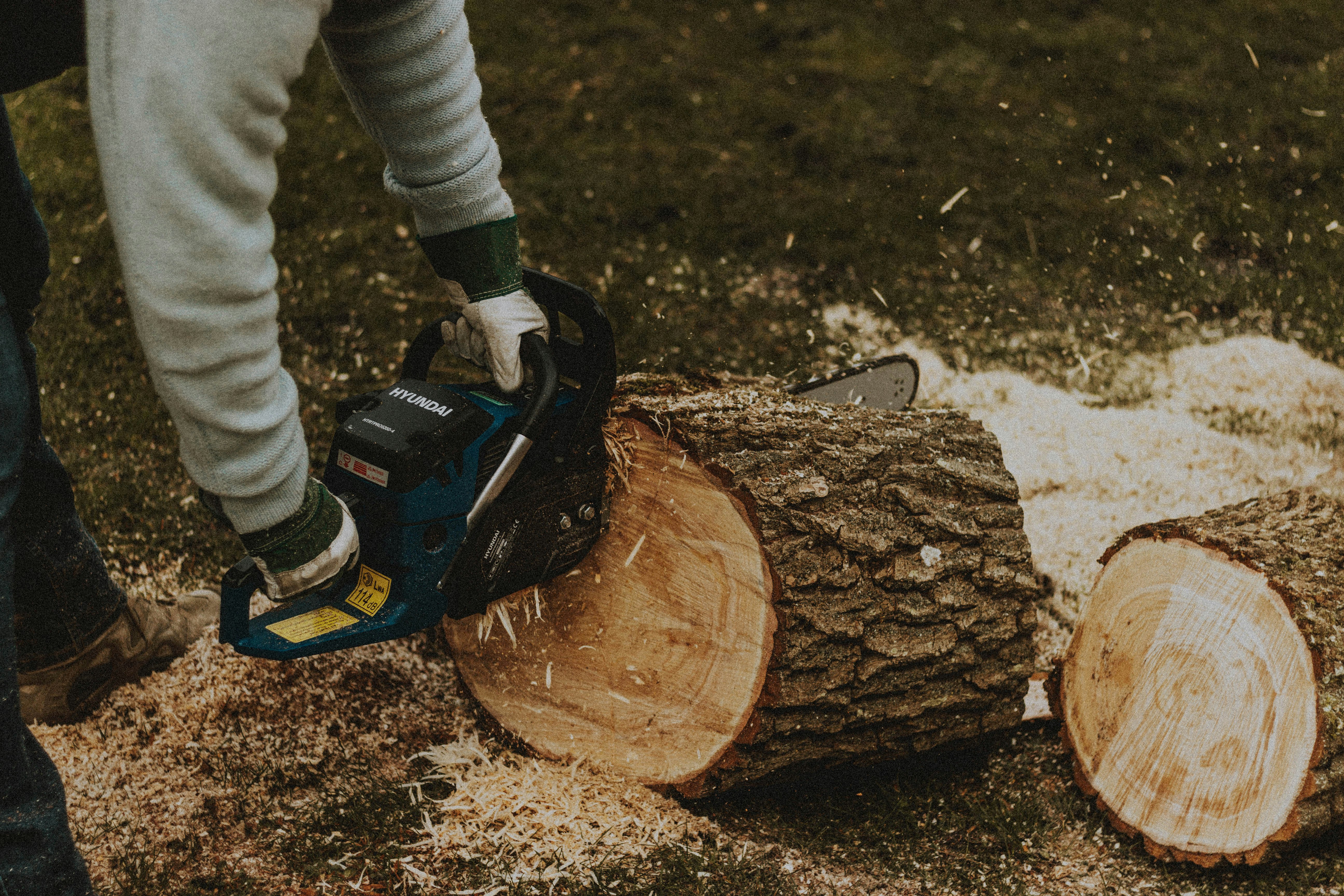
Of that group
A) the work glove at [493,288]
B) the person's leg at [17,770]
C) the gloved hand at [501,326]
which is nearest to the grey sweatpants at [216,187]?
the person's leg at [17,770]

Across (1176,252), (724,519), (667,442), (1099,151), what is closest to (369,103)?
(667,442)

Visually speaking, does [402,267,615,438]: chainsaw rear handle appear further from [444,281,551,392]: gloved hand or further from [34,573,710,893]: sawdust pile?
[34,573,710,893]: sawdust pile

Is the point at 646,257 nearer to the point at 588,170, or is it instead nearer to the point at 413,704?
the point at 588,170

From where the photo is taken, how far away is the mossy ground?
312 centimetres

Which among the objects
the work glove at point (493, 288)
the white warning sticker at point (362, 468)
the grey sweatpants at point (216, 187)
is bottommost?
the white warning sticker at point (362, 468)

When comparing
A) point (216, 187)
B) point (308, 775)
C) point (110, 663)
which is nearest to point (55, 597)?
point (110, 663)

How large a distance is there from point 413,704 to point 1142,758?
162cm

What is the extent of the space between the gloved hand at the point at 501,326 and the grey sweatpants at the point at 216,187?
18.3 inches

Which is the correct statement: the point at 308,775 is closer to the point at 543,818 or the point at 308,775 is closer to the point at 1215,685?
the point at 543,818

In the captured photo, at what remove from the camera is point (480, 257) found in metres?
1.93

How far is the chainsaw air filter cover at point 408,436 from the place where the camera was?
5.97ft

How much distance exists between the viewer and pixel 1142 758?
87.4 inches

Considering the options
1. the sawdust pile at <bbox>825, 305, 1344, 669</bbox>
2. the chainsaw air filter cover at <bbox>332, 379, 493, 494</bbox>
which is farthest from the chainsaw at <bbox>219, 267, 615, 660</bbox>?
the sawdust pile at <bbox>825, 305, 1344, 669</bbox>

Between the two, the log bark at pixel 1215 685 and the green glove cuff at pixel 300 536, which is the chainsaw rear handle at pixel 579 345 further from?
the log bark at pixel 1215 685
